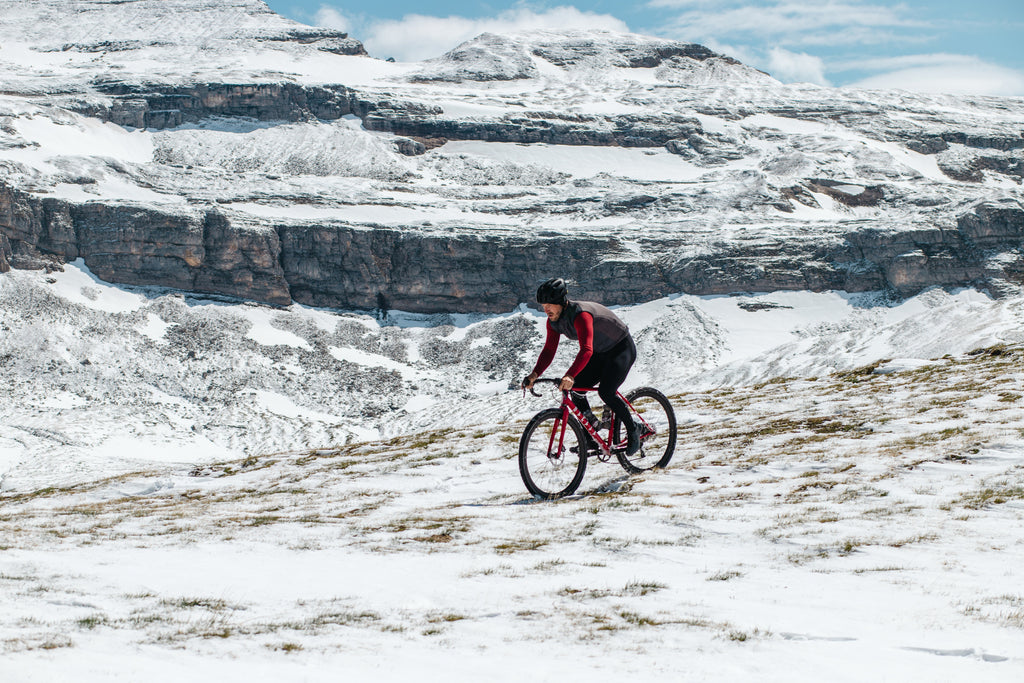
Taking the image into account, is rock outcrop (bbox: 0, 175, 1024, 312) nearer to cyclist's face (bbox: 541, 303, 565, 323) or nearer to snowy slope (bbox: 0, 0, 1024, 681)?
snowy slope (bbox: 0, 0, 1024, 681)

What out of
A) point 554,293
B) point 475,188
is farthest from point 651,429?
point 475,188

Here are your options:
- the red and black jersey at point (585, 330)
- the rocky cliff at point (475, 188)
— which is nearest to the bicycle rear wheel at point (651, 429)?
the red and black jersey at point (585, 330)

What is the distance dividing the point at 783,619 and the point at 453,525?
4.23 metres

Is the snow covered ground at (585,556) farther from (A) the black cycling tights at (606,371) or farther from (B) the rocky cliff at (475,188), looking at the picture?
(B) the rocky cliff at (475,188)

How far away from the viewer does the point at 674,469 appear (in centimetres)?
1109

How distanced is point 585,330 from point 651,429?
224 centimetres

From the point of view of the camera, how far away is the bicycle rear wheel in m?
10.6

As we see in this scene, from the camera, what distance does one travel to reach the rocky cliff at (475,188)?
113312mm

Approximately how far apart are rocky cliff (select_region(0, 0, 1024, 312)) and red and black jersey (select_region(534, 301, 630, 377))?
109 m

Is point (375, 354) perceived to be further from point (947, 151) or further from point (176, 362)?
point (947, 151)

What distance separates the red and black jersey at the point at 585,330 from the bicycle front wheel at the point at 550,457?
69 cm

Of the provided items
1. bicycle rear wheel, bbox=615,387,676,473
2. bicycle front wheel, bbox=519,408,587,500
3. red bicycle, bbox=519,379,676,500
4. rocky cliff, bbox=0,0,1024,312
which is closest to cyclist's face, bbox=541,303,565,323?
red bicycle, bbox=519,379,676,500

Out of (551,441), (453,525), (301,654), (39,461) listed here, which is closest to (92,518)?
(453,525)

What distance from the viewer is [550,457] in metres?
A: 9.98
